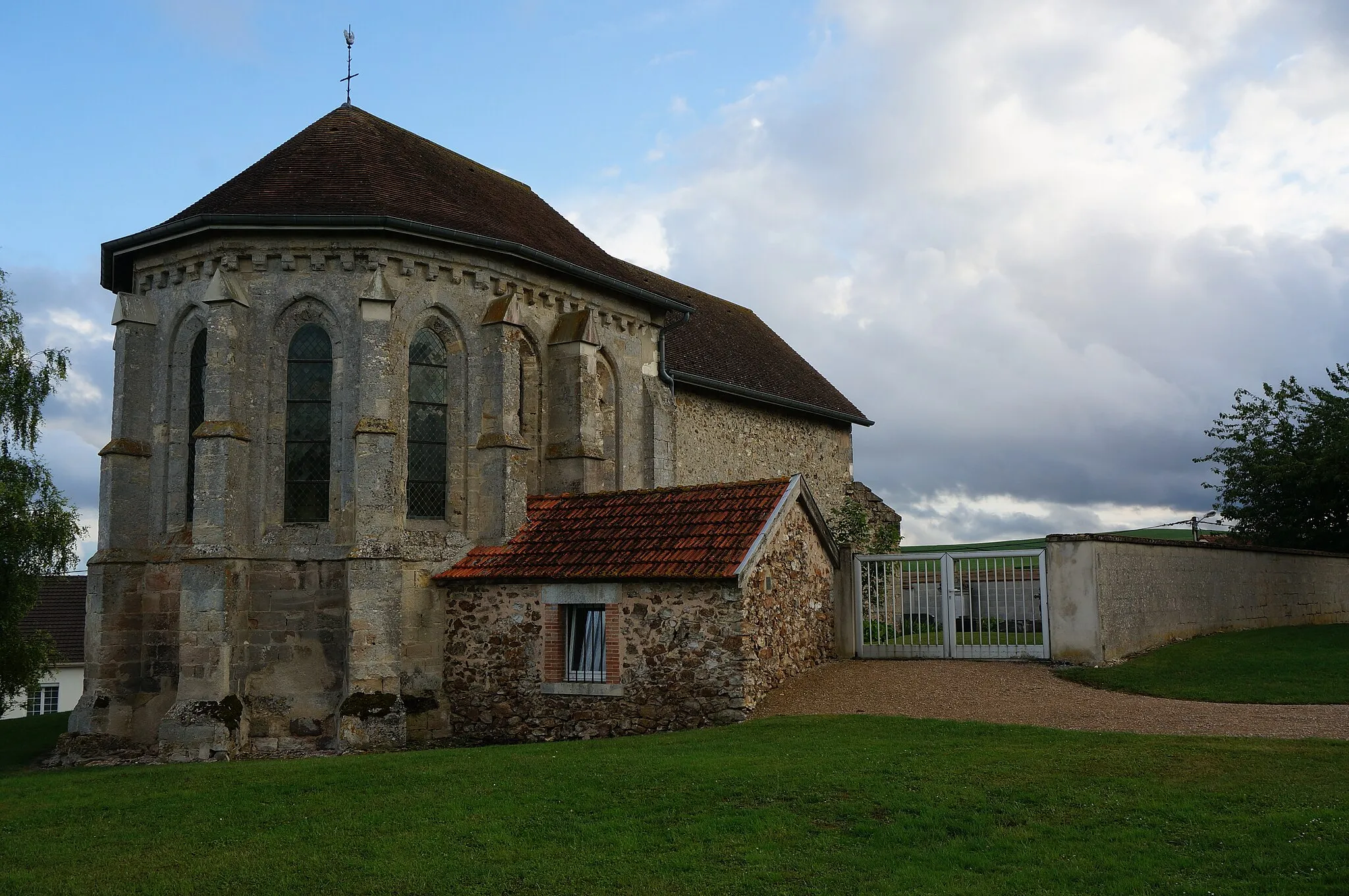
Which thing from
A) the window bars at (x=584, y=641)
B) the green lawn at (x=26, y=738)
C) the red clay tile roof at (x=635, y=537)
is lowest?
the green lawn at (x=26, y=738)

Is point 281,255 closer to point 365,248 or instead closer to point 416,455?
point 365,248

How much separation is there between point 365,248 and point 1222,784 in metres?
13.1

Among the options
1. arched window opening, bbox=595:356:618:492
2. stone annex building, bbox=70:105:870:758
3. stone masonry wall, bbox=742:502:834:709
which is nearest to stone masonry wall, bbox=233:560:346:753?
stone annex building, bbox=70:105:870:758

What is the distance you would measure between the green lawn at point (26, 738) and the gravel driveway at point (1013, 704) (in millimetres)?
11577

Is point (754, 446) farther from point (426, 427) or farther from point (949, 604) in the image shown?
point (426, 427)

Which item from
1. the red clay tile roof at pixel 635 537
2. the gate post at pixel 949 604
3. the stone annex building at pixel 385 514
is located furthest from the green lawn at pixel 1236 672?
the red clay tile roof at pixel 635 537

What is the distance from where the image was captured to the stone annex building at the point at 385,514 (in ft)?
49.2

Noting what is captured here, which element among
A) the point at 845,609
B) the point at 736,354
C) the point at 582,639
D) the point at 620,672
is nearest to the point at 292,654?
the point at 582,639

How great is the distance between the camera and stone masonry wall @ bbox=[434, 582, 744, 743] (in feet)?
45.5

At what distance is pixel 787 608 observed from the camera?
15.7 m

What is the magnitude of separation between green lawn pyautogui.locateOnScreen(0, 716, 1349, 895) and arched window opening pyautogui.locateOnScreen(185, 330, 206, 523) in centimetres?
626

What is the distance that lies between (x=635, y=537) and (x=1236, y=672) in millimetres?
8807

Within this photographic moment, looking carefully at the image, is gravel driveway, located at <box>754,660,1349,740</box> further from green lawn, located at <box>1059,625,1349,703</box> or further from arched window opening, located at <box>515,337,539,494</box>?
arched window opening, located at <box>515,337,539,494</box>

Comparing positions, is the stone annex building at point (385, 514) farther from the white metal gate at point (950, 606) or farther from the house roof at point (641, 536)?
the white metal gate at point (950, 606)
